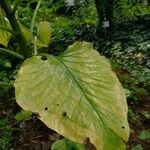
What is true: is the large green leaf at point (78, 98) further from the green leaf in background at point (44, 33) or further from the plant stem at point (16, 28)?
the green leaf in background at point (44, 33)

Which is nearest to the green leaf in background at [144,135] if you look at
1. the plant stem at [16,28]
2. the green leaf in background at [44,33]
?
the green leaf in background at [44,33]

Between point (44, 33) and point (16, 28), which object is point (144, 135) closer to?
point (44, 33)

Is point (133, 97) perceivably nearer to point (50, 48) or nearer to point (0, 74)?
point (0, 74)

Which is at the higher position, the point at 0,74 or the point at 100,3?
the point at 100,3

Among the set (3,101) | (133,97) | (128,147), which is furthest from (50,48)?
(128,147)

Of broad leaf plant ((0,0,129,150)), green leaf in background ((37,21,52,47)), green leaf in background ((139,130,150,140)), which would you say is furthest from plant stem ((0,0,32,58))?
green leaf in background ((139,130,150,140))

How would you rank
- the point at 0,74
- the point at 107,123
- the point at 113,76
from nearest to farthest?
the point at 107,123, the point at 113,76, the point at 0,74

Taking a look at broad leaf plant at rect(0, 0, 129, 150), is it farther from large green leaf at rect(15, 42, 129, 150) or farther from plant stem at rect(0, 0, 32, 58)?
plant stem at rect(0, 0, 32, 58)

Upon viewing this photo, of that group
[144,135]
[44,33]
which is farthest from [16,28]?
[144,135]
